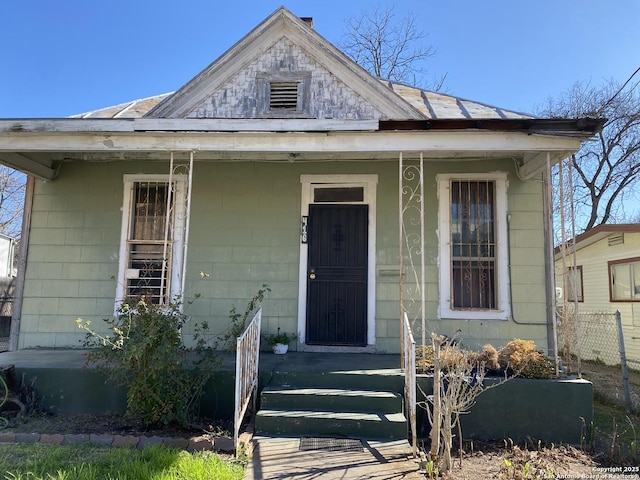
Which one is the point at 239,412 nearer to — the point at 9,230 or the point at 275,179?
the point at 275,179

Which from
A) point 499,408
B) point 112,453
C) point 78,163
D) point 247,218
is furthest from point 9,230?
point 499,408

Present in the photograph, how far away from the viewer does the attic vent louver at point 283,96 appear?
678 cm

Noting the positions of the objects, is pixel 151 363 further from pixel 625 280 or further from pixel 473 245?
pixel 625 280

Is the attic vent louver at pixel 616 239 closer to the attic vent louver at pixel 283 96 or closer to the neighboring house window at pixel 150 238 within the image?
the attic vent louver at pixel 283 96

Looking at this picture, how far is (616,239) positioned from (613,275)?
88 cm

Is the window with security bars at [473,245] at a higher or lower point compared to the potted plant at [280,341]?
higher

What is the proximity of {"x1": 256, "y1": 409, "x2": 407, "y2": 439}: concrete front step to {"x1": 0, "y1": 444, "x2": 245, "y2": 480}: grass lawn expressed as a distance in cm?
55

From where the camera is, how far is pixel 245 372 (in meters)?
4.07

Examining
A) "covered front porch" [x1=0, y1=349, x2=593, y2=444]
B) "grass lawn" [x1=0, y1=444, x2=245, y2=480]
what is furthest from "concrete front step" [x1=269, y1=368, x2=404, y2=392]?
"grass lawn" [x1=0, y1=444, x2=245, y2=480]

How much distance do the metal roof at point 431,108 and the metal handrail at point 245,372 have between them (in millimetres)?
3901

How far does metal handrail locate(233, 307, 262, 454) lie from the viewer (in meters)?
3.66

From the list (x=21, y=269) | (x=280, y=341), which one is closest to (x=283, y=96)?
(x=280, y=341)

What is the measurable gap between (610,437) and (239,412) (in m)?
3.77

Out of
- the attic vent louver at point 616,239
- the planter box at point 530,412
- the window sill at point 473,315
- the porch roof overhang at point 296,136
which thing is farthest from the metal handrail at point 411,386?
the attic vent louver at point 616,239
